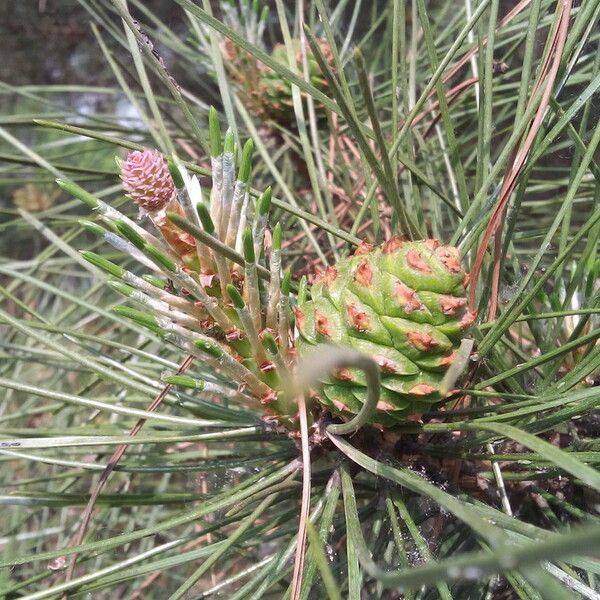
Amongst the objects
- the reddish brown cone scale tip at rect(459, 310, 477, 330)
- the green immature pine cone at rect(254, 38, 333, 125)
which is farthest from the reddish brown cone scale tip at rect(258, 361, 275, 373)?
the green immature pine cone at rect(254, 38, 333, 125)

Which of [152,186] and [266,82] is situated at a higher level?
[266,82]

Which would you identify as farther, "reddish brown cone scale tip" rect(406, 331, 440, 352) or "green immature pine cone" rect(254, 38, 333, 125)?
"green immature pine cone" rect(254, 38, 333, 125)

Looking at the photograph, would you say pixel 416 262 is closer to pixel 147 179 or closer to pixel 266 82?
pixel 147 179

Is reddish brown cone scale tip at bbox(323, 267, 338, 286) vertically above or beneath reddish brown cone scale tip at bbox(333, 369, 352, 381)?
above

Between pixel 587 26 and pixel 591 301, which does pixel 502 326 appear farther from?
pixel 587 26

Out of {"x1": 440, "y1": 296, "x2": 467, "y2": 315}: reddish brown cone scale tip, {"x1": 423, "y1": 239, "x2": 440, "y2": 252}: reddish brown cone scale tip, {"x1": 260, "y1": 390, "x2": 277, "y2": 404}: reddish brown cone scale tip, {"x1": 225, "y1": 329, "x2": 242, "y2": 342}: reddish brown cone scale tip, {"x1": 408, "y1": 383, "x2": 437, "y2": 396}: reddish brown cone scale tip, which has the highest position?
{"x1": 423, "y1": 239, "x2": 440, "y2": 252}: reddish brown cone scale tip

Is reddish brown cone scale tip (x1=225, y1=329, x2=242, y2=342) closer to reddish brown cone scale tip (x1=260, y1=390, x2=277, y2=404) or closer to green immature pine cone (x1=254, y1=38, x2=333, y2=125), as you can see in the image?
reddish brown cone scale tip (x1=260, y1=390, x2=277, y2=404)

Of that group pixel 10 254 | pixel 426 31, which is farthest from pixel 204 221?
pixel 10 254

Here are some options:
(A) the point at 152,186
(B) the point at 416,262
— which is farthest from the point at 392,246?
(A) the point at 152,186
